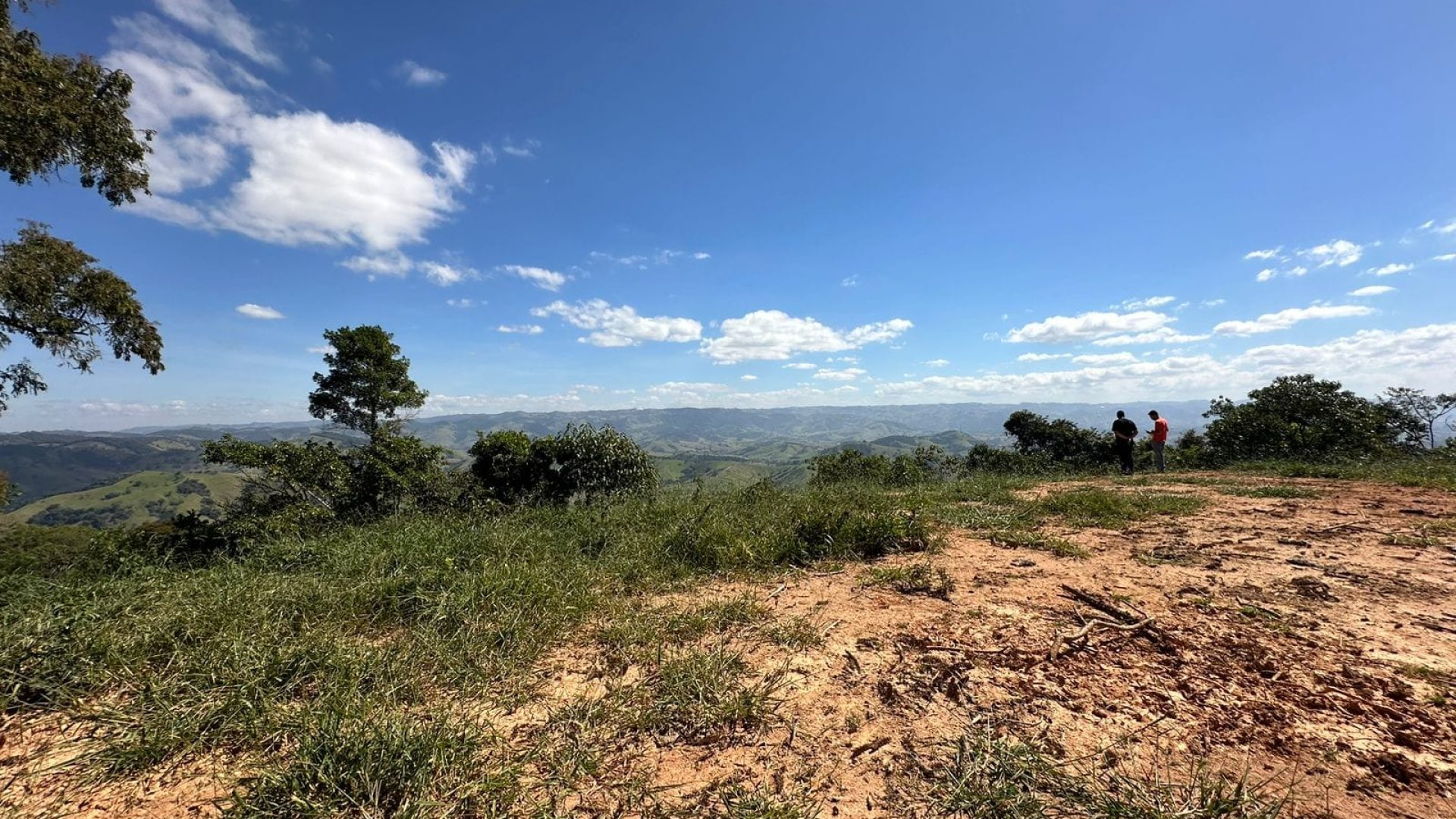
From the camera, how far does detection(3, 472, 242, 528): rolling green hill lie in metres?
91.7

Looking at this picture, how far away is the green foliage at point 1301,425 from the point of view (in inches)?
607

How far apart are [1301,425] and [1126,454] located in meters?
9.49

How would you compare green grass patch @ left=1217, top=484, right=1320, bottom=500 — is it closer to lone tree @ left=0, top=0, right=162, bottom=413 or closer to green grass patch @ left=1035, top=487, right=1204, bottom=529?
green grass patch @ left=1035, top=487, right=1204, bottom=529

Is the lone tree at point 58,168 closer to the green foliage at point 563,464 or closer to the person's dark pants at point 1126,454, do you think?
the green foliage at point 563,464

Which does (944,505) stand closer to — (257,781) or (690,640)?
(690,640)

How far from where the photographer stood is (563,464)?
22125 millimetres

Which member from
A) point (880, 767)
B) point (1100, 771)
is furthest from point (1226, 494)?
point (880, 767)

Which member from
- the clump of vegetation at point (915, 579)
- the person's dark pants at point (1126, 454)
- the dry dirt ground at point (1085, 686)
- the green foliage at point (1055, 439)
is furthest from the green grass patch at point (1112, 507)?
the green foliage at point (1055, 439)

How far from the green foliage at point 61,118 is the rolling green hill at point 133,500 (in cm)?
10537

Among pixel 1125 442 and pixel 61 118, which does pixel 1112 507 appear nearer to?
pixel 1125 442

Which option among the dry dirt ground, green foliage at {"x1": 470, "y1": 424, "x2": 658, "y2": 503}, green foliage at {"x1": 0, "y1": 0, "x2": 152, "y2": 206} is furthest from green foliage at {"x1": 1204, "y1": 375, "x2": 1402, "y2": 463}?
green foliage at {"x1": 0, "y1": 0, "x2": 152, "y2": 206}

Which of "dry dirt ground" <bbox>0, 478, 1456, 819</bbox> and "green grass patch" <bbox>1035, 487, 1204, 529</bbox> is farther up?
"green grass patch" <bbox>1035, 487, 1204, 529</bbox>

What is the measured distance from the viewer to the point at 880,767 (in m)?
2.58

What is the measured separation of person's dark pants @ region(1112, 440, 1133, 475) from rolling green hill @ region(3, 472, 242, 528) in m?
120
